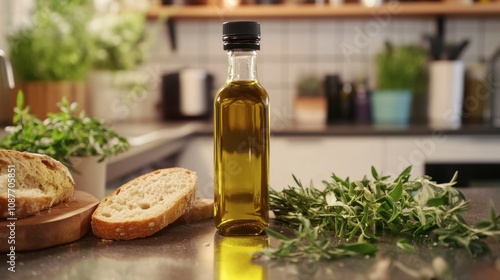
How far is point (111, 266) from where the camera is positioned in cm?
65

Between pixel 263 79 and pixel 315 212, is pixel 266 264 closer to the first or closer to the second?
pixel 315 212

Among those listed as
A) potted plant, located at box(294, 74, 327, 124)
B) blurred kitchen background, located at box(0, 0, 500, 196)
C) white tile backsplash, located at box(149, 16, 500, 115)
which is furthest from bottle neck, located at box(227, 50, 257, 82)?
white tile backsplash, located at box(149, 16, 500, 115)

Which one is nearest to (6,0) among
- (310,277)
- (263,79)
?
(263,79)

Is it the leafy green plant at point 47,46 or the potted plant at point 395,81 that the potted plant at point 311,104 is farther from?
the leafy green plant at point 47,46

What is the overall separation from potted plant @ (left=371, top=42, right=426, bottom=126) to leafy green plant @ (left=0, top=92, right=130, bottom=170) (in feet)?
8.04

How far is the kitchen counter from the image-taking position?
24.1 inches

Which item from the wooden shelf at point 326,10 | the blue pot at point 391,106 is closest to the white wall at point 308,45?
the wooden shelf at point 326,10

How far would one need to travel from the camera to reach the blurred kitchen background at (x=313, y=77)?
2.87 meters

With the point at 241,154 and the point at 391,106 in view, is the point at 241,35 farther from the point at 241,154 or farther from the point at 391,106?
Result: the point at 391,106

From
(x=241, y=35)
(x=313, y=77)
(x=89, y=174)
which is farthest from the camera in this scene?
(x=313, y=77)

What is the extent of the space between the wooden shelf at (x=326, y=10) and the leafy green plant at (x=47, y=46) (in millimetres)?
873

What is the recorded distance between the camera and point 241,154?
79 centimetres

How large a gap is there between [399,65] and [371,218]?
2.61m

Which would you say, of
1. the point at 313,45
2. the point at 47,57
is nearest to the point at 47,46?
the point at 47,57
